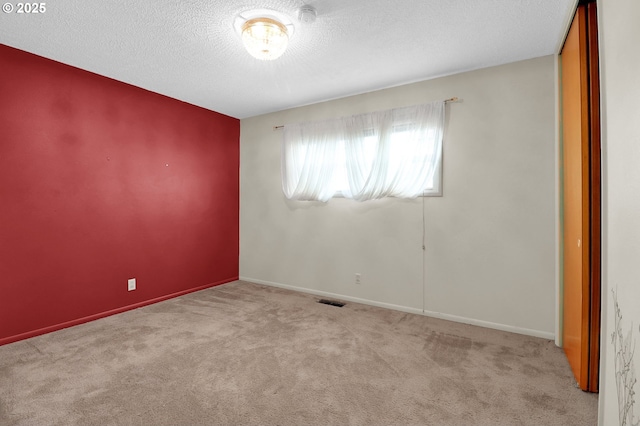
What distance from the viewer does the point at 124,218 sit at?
3.31 meters

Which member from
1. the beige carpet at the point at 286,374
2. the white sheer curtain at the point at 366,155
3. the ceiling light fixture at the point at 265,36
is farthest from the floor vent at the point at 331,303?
the ceiling light fixture at the point at 265,36

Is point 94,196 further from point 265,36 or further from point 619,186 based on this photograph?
point 619,186

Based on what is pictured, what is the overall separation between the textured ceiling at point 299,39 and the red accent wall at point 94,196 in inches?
13.6

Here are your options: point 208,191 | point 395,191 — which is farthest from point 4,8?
point 395,191

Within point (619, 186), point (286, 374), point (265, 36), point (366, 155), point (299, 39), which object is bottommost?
point (286, 374)

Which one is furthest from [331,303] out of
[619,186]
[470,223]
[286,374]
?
[619,186]

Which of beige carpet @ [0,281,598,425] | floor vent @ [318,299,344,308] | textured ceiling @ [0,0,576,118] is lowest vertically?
beige carpet @ [0,281,598,425]

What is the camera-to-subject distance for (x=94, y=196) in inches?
120

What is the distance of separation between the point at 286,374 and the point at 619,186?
6.66 ft

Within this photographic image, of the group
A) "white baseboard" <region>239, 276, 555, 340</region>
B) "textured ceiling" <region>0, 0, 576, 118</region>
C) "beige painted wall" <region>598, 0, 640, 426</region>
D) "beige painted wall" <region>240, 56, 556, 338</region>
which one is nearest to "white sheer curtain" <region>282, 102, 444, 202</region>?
"beige painted wall" <region>240, 56, 556, 338</region>

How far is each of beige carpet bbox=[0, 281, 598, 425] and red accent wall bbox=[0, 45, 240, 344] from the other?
0.39 metres

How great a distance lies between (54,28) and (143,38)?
1.92 ft

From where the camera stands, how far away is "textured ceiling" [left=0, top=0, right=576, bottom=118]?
204 centimetres

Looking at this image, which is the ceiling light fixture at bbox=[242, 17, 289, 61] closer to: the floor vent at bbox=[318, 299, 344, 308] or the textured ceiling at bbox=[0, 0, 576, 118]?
the textured ceiling at bbox=[0, 0, 576, 118]
